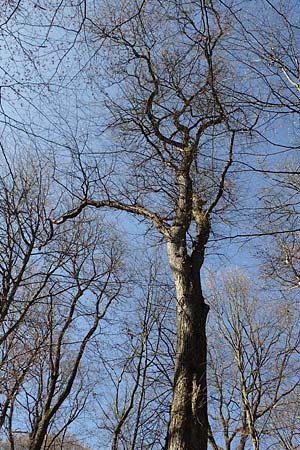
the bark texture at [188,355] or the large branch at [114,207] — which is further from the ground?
the large branch at [114,207]

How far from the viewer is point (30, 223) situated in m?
5.88

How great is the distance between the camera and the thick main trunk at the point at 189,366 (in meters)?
3.64

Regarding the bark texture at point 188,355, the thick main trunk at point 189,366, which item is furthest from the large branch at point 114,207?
the thick main trunk at point 189,366

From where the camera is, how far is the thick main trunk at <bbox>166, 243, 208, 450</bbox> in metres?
3.64

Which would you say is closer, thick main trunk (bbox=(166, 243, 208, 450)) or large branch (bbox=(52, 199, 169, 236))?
thick main trunk (bbox=(166, 243, 208, 450))

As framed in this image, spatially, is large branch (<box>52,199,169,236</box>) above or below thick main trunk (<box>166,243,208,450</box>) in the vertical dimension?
above

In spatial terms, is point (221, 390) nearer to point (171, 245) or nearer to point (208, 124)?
point (171, 245)

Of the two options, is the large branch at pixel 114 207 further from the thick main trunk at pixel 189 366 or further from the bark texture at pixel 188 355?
the thick main trunk at pixel 189 366

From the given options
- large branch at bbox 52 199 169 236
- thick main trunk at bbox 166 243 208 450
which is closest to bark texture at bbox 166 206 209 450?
thick main trunk at bbox 166 243 208 450

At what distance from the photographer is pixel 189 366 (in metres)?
4.02

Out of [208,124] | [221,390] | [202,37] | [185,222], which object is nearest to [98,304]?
[221,390]

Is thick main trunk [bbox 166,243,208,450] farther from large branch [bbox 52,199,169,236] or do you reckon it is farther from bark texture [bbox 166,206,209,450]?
large branch [bbox 52,199,169,236]

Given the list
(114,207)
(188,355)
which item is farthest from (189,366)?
(114,207)

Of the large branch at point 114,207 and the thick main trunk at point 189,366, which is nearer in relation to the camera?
the thick main trunk at point 189,366
